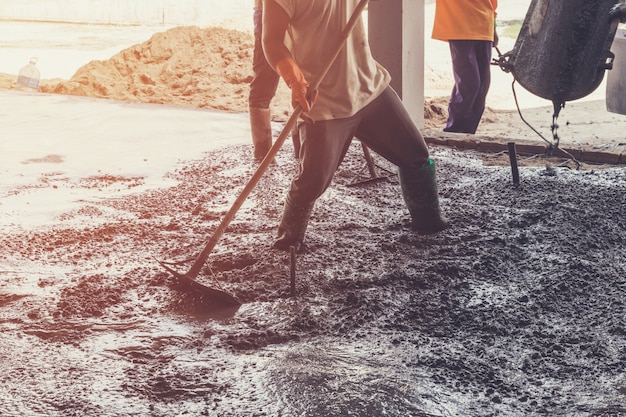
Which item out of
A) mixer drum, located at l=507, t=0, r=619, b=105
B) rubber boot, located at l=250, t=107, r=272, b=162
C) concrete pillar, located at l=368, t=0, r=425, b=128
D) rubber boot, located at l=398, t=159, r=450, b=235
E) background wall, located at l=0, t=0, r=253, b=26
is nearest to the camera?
rubber boot, located at l=398, t=159, r=450, b=235

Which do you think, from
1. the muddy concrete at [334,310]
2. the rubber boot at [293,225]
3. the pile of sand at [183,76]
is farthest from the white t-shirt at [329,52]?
the pile of sand at [183,76]

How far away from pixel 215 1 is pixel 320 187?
15.7 meters

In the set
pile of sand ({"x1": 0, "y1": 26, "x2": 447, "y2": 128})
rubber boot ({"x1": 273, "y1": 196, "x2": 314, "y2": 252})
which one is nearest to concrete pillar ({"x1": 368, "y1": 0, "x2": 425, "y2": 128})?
pile of sand ({"x1": 0, "y1": 26, "x2": 447, "y2": 128})

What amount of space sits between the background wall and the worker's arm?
579 inches

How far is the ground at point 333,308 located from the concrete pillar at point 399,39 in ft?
6.80

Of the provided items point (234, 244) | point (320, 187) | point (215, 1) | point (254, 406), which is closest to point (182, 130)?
point (234, 244)

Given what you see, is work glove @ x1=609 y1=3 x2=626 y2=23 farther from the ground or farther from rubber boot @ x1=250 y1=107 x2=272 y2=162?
rubber boot @ x1=250 y1=107 x2=272 y2=162

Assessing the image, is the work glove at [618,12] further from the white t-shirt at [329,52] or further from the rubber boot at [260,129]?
the rubber boot at [260,129]

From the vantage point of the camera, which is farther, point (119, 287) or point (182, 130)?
point (182, 130)

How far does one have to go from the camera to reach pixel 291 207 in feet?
14.3

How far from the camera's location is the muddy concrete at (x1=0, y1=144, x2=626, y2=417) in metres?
2.96

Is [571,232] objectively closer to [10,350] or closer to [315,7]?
[315,7]

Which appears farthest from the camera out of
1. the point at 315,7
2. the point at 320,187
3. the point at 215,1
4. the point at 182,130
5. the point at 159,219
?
the point at 215,1

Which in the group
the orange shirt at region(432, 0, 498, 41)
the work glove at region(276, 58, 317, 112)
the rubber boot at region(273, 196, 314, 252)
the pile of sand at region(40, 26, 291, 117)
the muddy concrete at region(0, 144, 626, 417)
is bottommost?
the muddy concrete at region(0, 144, 626, 417)
